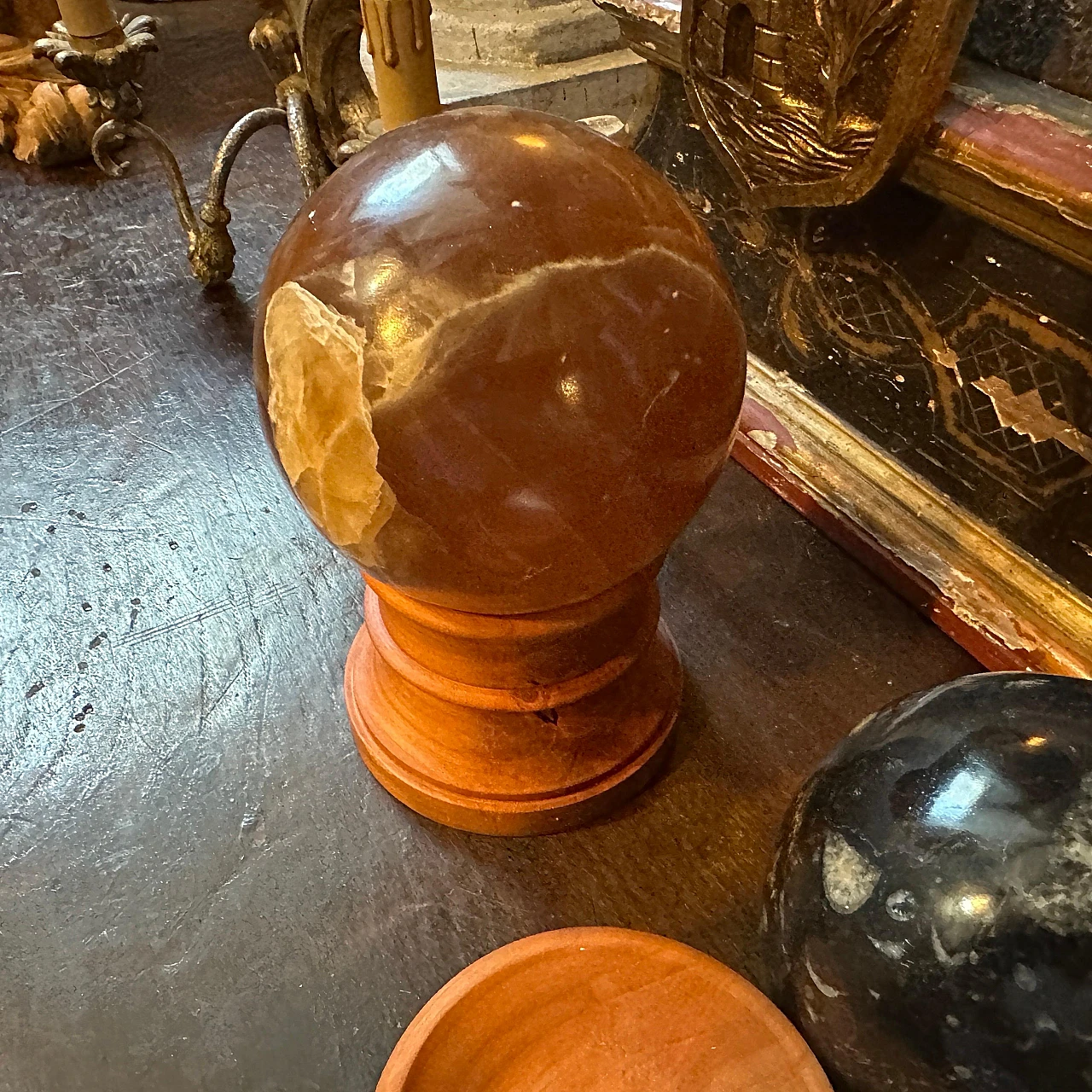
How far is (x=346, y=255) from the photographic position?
24.8 inches

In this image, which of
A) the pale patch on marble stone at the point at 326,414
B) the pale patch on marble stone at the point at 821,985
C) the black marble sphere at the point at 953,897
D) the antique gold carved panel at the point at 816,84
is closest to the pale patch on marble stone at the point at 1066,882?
the black marble sphere at the point at 953,897

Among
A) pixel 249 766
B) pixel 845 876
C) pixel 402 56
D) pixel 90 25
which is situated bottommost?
pixel 249 766

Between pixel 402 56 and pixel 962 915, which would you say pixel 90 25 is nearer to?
pixel 402 56

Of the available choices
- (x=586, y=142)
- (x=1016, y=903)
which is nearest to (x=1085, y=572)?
(x=1016, y=903)

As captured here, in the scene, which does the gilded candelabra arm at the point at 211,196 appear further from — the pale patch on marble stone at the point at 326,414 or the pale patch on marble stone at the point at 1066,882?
the pale patch on marble stone at the point at 1066,882

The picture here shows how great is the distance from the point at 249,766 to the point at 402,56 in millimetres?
641

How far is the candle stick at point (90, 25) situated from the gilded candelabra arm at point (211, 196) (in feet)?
0.38

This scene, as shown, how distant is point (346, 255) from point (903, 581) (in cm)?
71

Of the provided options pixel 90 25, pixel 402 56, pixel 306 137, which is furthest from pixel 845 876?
pixel 90 25

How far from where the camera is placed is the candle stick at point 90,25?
131cm

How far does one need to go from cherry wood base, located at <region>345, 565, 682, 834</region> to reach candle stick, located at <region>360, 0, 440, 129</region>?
1.33ft

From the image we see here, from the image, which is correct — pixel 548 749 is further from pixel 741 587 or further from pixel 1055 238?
pixel 1055 238

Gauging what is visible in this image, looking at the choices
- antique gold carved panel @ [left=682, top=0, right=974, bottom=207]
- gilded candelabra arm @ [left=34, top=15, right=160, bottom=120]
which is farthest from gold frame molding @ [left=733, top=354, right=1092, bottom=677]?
gilded candelabra arm @ [left=34, top=15, right=160, bottom=120]

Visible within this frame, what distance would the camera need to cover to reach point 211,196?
4.77 feet
